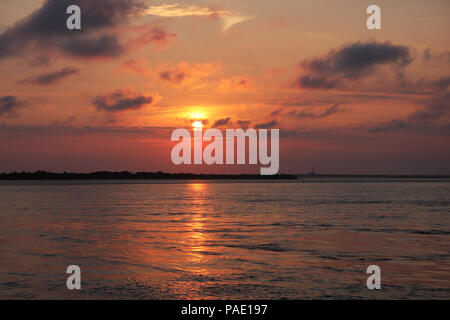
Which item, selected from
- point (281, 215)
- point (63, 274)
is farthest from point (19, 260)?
point (281, 215)

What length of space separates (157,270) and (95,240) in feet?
28.2

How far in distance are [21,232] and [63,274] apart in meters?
12.3

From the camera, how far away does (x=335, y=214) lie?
39531 mm

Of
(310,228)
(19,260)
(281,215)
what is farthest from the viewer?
(281,215)

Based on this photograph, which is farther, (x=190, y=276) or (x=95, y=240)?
(x=95, y=240)

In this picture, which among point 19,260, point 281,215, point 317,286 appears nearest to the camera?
point 317,286

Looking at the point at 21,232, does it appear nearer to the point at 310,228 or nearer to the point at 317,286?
the point at 310,228

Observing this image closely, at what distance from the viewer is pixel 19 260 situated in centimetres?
1920
